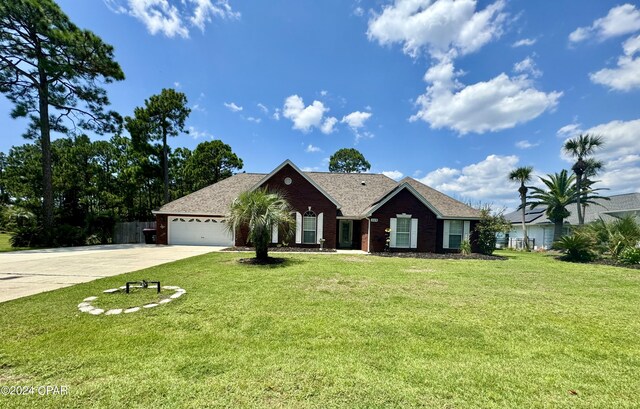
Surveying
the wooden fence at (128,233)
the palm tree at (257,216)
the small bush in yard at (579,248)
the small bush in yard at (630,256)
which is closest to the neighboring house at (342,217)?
the small bush in yard at (579,248)

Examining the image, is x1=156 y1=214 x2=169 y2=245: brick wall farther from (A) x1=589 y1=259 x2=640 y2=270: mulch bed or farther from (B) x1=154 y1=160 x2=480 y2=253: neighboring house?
(A) x1=589 y1=259 x2=640 y2=270: mulch bed

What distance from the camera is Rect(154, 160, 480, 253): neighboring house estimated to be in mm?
17531

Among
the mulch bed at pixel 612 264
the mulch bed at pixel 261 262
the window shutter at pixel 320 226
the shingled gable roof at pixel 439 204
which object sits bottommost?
the mulch bed at pixel 261 262

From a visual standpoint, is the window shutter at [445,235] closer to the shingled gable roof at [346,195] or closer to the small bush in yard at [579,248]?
the shingled gable roof at [346,195]

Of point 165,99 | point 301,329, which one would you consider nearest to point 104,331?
point 301,329

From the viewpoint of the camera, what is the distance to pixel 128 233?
24.0 meters

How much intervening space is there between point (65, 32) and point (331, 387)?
28.3 m

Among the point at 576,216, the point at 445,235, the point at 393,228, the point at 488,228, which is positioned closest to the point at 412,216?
the point at 393,228

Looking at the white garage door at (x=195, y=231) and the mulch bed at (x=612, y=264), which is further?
the white garage door at (x=195, y=231)

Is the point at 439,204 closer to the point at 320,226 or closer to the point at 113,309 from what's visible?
the point at 320,226

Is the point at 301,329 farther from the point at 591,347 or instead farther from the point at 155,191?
the point at 155,191

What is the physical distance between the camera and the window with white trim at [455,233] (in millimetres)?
18141

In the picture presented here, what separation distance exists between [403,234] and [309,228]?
247 inches

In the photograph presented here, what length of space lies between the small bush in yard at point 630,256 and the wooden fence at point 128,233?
32272 mm
